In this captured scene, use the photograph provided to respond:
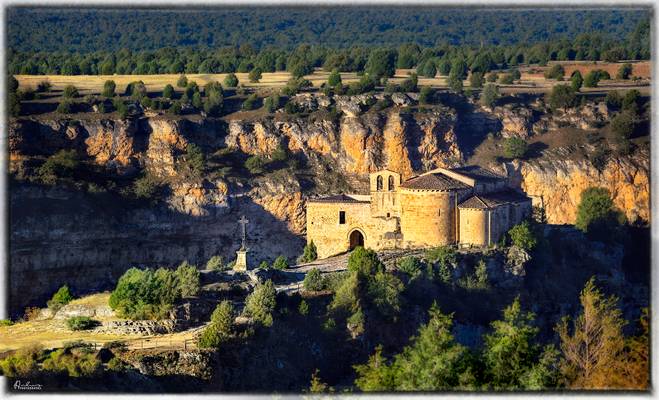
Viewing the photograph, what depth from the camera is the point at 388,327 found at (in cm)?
4834

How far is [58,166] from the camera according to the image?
63.5 m

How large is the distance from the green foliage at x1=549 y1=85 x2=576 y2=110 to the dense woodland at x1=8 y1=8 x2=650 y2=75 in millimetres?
7142

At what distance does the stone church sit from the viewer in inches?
2121

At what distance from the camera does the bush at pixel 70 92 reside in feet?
226

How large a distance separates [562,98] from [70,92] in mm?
20213

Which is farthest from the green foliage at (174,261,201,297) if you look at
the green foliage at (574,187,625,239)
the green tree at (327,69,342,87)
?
the green tree at (327,69,342,87)

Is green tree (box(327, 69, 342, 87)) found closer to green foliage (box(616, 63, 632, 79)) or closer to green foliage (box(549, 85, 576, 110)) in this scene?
Answer: green foliage (box(549, 85, 576, 110))

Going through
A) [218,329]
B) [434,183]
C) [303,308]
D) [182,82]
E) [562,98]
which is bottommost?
[218,329]

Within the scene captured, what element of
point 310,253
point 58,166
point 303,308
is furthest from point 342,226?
point 58,166

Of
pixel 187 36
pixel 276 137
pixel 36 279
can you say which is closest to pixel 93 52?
pixel 187 36

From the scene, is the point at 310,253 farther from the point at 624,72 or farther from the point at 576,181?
the point at 624,72

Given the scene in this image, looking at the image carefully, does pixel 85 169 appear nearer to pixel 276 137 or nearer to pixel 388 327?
pixel 276 137

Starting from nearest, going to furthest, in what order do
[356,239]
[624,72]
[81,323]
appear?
[81,323]
[356,239]
[624,72]

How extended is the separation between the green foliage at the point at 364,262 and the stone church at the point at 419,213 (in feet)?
11.0
